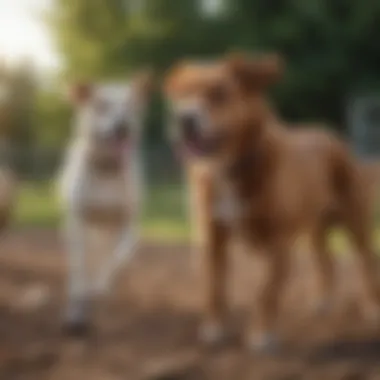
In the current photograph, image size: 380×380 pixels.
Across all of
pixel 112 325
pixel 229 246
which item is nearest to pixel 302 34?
pixel 229 246

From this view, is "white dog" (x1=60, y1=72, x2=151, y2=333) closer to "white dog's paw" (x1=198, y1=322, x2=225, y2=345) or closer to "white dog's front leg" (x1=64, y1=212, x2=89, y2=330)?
"white dog's front leg" (x1=64, y1=212, x2=89, y2=330)

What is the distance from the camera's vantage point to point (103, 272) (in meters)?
0.99

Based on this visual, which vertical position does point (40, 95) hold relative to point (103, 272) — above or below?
above

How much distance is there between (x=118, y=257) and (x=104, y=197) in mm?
68

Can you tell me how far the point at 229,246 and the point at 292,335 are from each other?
0.11 metres

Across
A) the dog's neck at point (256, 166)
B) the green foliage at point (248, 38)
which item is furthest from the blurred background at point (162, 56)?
the dog's neck at point (256, 166)

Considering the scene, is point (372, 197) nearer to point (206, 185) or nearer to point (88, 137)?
point (206, 185)

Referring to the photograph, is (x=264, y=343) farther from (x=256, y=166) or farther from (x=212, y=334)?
(x=256, y=166)

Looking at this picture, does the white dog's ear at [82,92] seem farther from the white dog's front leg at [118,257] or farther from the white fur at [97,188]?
the white dog's front leg at [118,257]

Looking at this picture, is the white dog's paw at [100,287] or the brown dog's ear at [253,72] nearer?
the brown dog's ear at [253,72]

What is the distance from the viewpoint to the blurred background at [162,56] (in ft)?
3.26

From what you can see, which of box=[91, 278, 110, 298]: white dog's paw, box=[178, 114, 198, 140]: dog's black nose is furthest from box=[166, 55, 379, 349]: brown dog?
box=[91, 278, 110, 298]: white dog's paw

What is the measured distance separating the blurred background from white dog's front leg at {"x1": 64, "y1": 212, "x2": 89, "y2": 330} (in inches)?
2.6

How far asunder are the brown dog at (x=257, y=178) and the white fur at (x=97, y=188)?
0.18ft
